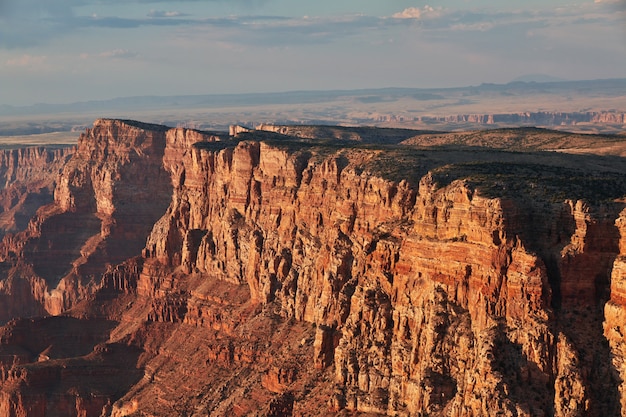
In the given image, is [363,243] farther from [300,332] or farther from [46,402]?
[46,402]

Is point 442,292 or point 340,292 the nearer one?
point 442,292

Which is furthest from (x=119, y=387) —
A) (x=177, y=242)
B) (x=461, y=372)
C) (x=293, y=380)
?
(x=461, y=372)

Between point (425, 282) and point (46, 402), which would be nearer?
point (425, 282)

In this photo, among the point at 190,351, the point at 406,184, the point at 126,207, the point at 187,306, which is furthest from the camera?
the point at 126,207

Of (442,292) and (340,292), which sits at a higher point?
(442,292)

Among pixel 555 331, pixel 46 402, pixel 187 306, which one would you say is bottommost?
pixel 46 402

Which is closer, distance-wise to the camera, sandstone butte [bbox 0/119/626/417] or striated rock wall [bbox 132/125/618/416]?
striated rock wall [bbox 132/125/618/416]

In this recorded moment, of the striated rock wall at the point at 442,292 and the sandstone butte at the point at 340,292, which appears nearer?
the striated rock wall at the point at 442,292

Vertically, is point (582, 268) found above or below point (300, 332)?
above
